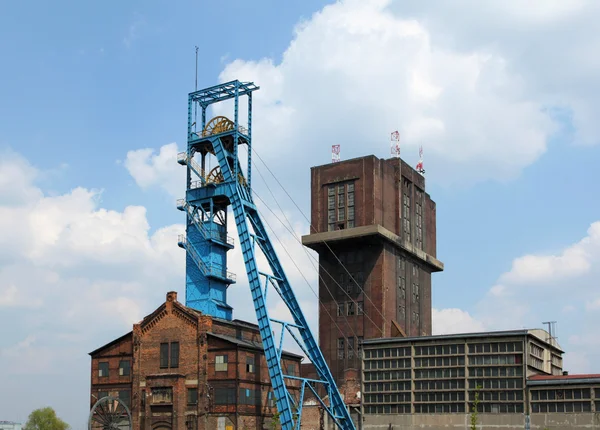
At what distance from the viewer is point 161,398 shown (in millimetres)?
53188

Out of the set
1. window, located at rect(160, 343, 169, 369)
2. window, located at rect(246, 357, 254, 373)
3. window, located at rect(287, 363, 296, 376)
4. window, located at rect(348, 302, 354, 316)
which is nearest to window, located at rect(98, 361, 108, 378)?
window, located at rect(160, 343, 169, 369)

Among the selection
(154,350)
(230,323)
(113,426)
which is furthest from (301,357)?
(113,426)

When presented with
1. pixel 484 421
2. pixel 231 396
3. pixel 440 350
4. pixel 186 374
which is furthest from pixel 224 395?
pixel 484 421

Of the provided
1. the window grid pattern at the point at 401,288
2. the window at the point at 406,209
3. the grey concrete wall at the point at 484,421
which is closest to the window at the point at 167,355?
the grey concrete wall at the point at 484,421

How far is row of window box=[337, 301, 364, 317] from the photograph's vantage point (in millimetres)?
66125

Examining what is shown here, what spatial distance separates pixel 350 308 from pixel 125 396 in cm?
2065

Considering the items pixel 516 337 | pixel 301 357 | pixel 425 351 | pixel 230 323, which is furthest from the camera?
pixel 301 357

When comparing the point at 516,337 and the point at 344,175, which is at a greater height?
the point at 344,175

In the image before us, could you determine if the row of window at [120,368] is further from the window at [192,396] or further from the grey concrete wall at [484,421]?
the grey concrete wall at [484,421]

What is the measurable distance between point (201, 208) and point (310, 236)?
42.3 feet

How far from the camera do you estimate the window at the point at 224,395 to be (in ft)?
168

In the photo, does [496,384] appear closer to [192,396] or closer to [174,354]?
[192,396]

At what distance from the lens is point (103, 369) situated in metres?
56.2

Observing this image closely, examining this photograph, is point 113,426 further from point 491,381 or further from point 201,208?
point 491,381
